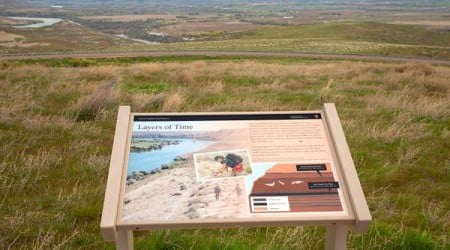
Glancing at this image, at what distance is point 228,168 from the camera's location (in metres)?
3.20

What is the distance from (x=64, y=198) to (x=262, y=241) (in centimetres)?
224

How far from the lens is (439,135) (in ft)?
27.1

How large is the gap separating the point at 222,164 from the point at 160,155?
44 centimetres

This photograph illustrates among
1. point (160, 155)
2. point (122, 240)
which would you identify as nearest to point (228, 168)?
point (160, 155)

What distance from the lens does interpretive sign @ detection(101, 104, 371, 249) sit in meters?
2.91

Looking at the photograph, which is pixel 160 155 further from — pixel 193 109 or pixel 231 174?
pixel 193 109

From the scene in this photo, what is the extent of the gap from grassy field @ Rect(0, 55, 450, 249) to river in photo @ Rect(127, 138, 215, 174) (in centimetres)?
108

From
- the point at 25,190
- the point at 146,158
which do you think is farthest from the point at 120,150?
the point at 25,190

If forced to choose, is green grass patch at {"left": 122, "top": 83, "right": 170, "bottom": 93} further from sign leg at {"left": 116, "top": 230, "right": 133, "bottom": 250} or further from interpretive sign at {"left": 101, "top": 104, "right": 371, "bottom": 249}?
sign leg at {"left": 116, "top": 230, "right": 133, "bottom": 250}

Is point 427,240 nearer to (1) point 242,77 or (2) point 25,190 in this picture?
(2) point 25,190

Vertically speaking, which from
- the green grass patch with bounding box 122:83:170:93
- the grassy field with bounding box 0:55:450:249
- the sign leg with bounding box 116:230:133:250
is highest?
the sign leg with bounding box 116:230:133:250

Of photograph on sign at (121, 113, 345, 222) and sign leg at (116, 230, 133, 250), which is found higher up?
photograph on sign at (121, 113, 345, 222)

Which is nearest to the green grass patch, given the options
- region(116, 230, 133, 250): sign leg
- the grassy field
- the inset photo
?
the grassy field

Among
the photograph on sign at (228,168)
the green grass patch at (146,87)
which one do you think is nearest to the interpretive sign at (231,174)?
the photograph on sign at (228,168)
